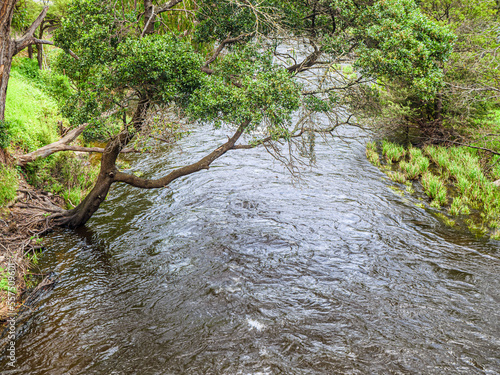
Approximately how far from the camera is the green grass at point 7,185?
987cm

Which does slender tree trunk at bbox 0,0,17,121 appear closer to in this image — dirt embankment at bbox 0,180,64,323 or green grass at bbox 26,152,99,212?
green grass at bbox 26,152,99,212

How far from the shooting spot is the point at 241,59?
371 inches

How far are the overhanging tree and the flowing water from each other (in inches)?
102

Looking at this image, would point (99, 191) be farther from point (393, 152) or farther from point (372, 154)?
point (393, 152)

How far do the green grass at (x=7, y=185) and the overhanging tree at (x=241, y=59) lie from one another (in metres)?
2.90

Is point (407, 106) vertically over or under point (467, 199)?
over

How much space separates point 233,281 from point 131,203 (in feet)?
21.0

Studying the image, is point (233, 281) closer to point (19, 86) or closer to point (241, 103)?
point (241, 103)

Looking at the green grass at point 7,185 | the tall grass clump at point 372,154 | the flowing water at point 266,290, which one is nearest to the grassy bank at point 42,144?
the green grass at point 7,185

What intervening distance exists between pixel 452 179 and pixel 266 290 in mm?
10939

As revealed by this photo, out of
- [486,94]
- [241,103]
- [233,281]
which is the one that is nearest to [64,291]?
[233,281]

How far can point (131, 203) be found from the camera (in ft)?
43.6

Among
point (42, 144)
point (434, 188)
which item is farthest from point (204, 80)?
point (434, 188)

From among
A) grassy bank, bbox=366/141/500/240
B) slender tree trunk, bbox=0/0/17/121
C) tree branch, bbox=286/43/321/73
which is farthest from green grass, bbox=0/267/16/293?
grassy bank, bbox=366/141/500/240
